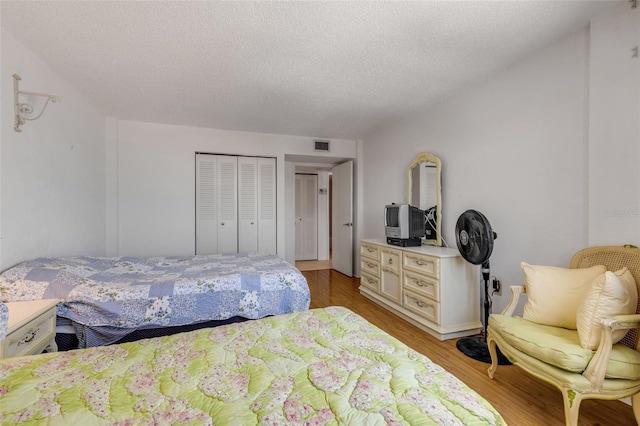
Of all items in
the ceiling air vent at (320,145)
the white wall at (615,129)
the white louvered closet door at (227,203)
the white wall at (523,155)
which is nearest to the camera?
the white wall at (615,129)

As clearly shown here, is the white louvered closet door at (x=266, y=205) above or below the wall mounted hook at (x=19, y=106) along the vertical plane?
below

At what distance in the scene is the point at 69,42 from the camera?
2133mm

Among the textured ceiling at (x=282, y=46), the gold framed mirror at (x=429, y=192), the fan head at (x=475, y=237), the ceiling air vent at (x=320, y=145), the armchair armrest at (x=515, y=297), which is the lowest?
the armchair armrest at (x=515, y=297)

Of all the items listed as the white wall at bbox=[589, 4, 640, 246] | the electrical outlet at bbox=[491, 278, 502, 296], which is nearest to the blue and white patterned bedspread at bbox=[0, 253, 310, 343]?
the electrical outlet at bbox=[491, 278, 502, 296]

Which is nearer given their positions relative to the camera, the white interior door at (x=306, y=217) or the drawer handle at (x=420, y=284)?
the drawer handle at (x=420, y=284)

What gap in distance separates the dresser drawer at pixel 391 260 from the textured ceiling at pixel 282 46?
1.75m

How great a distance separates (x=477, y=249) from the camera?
2.46 meters

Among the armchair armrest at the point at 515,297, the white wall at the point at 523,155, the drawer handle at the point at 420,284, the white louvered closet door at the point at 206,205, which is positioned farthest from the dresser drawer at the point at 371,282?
the white louvered closet door at the point at 206,205

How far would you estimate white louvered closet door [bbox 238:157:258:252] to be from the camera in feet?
15.0

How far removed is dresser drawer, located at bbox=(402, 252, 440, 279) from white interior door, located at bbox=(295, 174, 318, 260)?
3878 millimetres

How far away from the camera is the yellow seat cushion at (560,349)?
57.7 inches

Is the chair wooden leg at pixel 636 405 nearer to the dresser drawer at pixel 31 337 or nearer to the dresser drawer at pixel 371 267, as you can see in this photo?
the dresser drawer at pixel 371 267

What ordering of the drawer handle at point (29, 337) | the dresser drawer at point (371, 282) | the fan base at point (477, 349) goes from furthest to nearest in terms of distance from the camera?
1. the dresser drawer at point (371, 282)
2. the fan base at point (477, 349)
3. the drawer handle at point (29, 337)

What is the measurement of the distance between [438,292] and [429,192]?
4.14 feet
